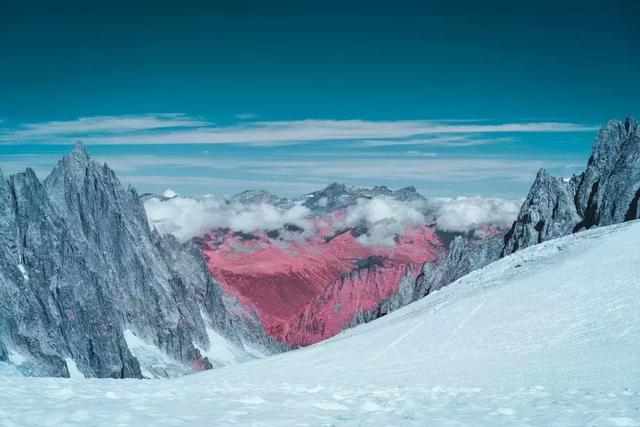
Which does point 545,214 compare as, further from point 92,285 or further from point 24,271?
point 24,271

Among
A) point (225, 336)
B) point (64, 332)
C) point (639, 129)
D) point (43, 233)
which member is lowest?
point (225, 336)

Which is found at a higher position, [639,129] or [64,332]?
[639,129]

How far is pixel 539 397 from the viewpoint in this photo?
13094 mm

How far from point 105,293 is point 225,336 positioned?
232 ft

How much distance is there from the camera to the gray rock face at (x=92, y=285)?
93.4 m

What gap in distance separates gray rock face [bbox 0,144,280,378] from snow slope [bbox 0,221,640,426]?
71872 millimetres

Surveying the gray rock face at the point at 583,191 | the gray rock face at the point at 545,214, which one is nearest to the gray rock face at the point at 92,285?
the gray rock face at the point at 545,214

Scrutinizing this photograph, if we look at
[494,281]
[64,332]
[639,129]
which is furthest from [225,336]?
[494,281]

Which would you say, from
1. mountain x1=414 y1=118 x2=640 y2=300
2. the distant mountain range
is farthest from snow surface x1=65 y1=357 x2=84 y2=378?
mountain x1=414 y1=118 x2=640 y2=300

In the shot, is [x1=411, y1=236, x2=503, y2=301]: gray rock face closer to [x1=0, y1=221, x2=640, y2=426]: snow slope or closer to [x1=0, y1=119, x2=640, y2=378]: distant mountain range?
[x1=0, y1=119, x2=640, y2=378]: distant mountain range

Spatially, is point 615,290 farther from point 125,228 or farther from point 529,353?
point 125,228

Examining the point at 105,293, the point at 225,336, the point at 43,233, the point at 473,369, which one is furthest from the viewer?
the point at 225,336

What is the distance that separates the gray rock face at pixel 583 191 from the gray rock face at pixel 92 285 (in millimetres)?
85112

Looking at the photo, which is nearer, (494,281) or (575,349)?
(575,349)
